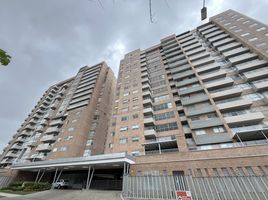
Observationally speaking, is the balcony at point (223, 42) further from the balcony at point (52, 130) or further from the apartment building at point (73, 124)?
the balcony at point (52, 130)

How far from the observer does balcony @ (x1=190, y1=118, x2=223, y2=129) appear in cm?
2531

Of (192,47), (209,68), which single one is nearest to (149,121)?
(209,68)

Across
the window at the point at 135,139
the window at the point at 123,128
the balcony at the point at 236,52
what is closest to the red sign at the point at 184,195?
the window at the point at 135,139

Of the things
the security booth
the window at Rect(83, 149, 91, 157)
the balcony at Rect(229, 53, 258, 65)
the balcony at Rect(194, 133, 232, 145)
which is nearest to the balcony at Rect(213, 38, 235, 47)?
the balcony at Rect(229, 53, 258, 65)

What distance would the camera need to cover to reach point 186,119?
2936 cm

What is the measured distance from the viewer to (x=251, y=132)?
21.8 meters

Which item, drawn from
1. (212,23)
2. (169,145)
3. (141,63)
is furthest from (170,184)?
(212,23)

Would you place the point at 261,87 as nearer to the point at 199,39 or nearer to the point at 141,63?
the point at 199,39

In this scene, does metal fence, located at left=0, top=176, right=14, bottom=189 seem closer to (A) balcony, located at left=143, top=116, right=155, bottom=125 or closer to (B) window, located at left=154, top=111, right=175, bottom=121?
(A) balcony, located at left=143, top=116, right=155, bottom=125

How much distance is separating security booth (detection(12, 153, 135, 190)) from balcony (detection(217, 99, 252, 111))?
1970 centimetres

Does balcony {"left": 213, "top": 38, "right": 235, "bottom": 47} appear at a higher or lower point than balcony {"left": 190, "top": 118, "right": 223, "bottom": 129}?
higher

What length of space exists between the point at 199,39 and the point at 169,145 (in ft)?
131

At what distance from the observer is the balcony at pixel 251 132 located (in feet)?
70.2

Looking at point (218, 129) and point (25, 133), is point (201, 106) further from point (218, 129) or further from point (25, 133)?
point (25, 133)
